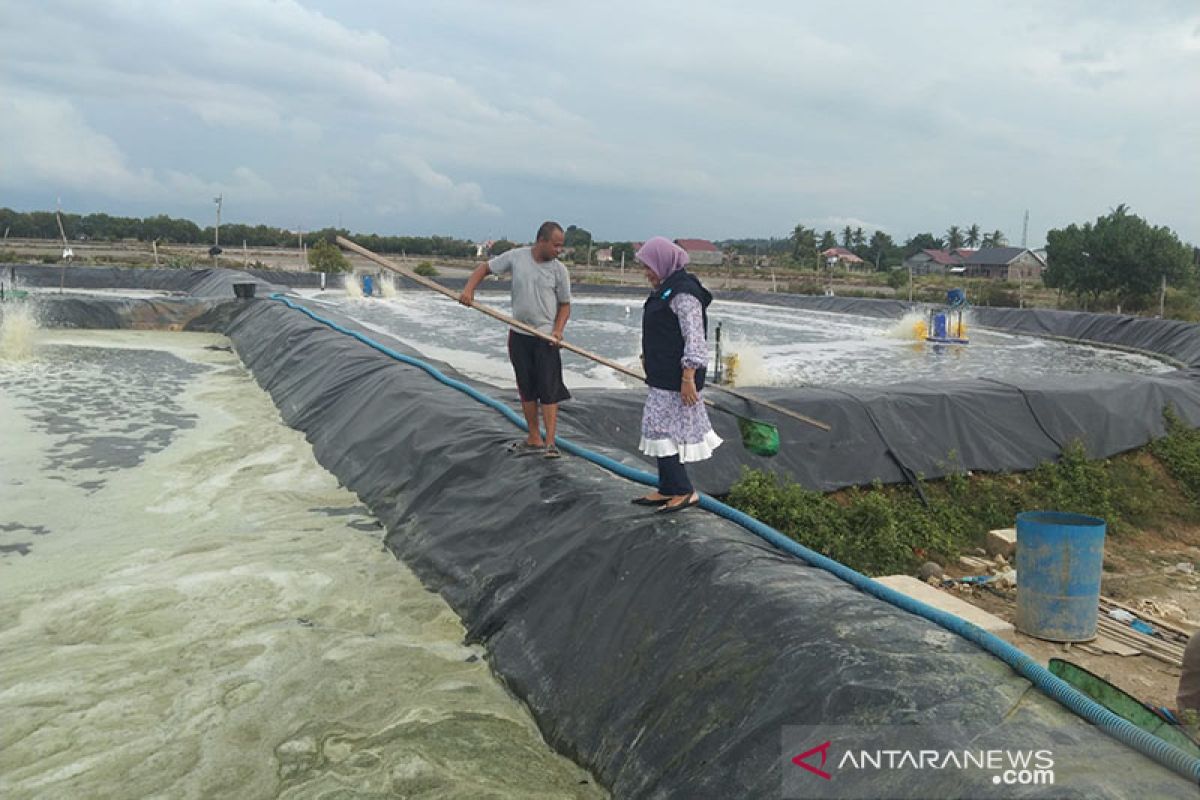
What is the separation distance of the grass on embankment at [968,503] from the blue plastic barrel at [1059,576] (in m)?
1.83

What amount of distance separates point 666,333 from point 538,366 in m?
1.39

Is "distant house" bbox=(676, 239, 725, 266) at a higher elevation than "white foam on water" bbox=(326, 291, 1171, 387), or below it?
higher

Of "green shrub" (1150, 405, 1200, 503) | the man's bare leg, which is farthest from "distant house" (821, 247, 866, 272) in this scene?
the man's bare leg

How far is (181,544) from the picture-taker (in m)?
5.31

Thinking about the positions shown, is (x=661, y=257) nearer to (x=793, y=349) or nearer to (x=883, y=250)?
(x=793, y=349)

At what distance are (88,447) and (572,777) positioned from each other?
625 centimetres

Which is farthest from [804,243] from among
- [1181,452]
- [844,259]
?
[1181,452]

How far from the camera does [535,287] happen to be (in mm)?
4914

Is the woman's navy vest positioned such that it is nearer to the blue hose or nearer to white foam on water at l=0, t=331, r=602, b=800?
the blue hose

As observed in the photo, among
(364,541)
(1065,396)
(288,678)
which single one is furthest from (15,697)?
(1065,396)

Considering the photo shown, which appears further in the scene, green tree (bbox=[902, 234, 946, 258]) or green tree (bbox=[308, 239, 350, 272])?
green tree (bbox=[902, 234, 946, 258])

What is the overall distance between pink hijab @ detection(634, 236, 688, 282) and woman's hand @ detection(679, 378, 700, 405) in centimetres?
48

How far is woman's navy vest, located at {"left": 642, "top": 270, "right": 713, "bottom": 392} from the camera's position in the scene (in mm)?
3725

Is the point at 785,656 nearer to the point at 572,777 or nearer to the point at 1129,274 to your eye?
the point at 572,777
